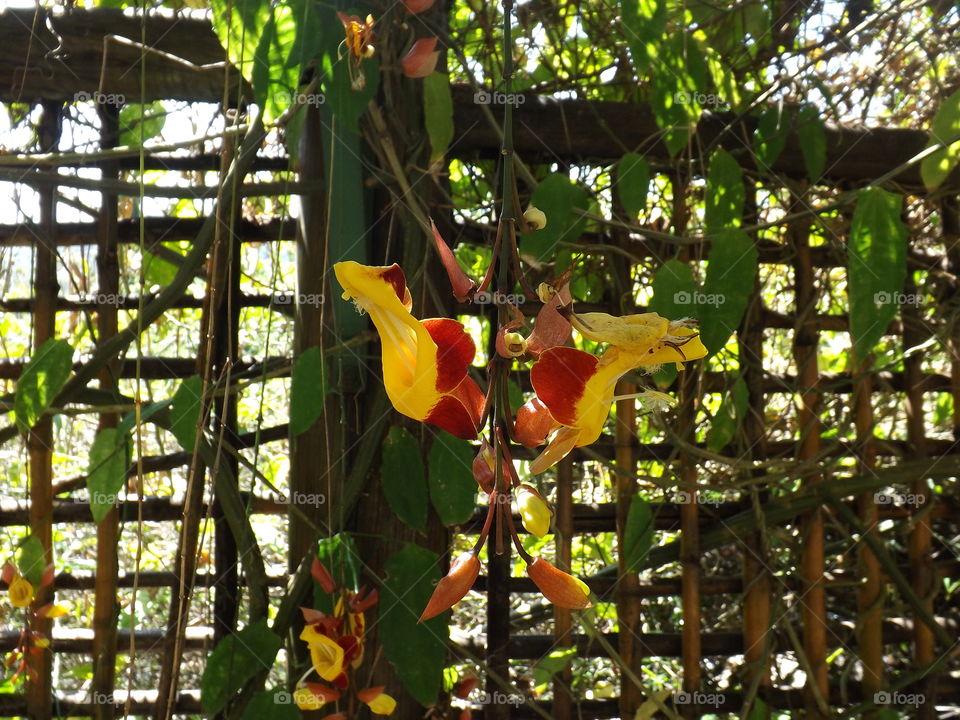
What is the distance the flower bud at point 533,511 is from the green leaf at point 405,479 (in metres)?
0.66

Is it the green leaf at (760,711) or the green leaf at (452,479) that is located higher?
the green leaf at (452,479)

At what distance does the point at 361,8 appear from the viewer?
3.29 feet

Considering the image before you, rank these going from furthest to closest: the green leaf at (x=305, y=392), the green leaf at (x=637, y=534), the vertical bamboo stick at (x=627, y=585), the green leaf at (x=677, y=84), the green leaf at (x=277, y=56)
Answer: the vertical bamboo stick at (x=627, y=585) → the green leaf at (x=637, y=534) → the green leaf at (x=677, y=84) → the green leaf at (x=305, y=392) → the green leaf at (x=277, y=56)

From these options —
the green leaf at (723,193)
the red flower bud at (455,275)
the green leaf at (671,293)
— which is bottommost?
the red flower bud at (455,275)

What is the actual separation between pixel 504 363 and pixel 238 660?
2.56 feet

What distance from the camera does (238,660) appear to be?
98 cm

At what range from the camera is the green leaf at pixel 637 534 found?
3.77ft

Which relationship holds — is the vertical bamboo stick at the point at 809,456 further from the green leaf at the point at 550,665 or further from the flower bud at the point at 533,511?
the flower bud at the point at 533,511

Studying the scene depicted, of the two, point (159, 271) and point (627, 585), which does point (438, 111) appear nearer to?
point (159, 271)

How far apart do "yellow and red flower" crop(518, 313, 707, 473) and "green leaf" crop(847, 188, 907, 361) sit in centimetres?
61

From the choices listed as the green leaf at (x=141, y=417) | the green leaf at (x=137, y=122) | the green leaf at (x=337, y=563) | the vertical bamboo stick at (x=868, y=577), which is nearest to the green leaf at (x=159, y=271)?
the green leaf at (x=137, y=122)

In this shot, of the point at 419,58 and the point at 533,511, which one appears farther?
the point at 419,58

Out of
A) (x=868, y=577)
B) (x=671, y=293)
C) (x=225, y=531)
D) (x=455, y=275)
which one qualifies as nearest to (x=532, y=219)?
(x=455, y=275)

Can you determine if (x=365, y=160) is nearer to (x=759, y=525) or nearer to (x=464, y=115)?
(x=464, y=115)
